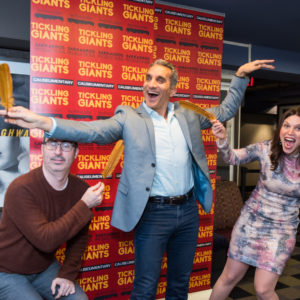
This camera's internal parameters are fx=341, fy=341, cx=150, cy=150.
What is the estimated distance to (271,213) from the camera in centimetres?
224

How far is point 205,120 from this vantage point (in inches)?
91.6

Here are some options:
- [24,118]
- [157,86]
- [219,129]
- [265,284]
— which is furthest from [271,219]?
[24,118]

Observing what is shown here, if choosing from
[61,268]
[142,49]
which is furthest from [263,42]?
[61,268]

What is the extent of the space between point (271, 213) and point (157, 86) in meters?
1.12

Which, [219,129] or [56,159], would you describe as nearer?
[56,159]

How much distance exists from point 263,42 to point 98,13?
3.00 meters

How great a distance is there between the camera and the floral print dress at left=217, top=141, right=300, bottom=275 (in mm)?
2209

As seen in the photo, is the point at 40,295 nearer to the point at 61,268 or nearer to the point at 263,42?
the point at 61,268

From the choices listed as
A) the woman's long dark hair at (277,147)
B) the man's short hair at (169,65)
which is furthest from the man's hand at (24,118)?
the woman's long dark hair at (277,147)

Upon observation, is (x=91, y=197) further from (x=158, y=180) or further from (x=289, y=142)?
(x=289, y=142)

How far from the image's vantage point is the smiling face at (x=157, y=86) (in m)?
2.04

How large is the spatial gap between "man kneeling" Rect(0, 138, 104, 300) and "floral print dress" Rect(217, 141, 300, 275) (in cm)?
106

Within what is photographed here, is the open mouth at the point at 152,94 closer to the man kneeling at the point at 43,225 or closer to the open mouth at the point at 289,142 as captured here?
the man kneeling at the point at 43,225

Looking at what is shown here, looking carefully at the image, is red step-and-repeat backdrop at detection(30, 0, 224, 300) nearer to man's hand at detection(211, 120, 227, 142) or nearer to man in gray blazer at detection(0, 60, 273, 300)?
man in gray blazer at detection(0, 60, 273, 300)
